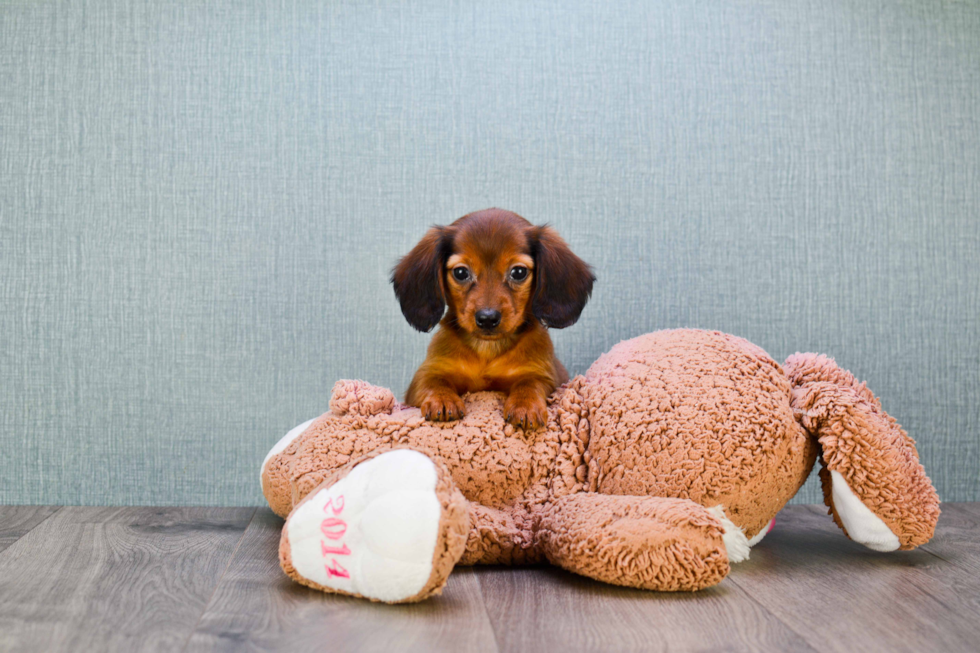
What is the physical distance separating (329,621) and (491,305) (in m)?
0.67

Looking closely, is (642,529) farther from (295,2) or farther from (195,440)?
(295,2)

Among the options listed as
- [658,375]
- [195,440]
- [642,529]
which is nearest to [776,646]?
[642,529]

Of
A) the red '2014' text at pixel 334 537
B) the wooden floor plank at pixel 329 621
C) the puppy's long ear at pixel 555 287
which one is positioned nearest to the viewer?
the wooden floor plank at pixel 329 621

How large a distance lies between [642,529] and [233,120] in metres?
1.61

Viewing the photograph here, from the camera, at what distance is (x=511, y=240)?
1614mm

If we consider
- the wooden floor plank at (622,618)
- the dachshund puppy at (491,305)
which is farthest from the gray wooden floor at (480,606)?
the dachshund puppy at (491,305)

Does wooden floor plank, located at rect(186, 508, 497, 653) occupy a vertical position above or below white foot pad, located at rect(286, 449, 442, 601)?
below

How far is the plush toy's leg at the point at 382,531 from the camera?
112cm

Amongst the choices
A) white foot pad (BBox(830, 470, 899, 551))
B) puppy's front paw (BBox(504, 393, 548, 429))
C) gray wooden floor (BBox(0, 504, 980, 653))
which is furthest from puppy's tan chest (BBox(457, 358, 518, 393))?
white foot pad (BBox(830, 470, 899, 551))

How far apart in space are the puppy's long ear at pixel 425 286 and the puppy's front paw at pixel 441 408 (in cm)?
16

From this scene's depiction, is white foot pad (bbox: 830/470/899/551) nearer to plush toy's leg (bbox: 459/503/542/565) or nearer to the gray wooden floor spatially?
the gray wooden floor

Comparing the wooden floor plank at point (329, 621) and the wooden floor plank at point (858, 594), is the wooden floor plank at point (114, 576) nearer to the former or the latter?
the wooden floor plank at point (329, 621)

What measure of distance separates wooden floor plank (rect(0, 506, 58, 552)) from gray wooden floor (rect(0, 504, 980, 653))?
0.25ft

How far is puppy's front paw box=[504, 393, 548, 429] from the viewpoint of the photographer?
4.98 ft
